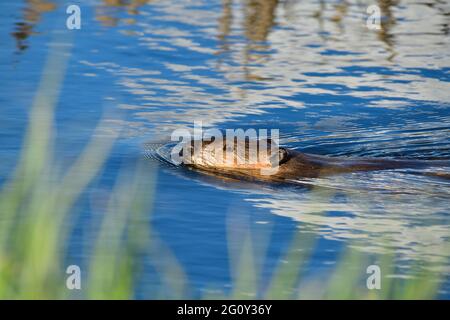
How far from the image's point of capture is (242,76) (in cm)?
1033

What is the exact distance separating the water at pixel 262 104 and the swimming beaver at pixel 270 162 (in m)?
0.16

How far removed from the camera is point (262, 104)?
9.48m

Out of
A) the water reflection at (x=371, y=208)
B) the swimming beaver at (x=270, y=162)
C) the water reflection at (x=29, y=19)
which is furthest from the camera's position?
the water reflection at (x=29, y=19)

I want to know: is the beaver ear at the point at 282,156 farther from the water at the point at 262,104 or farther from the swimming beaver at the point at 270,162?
the water at the point at 262,104

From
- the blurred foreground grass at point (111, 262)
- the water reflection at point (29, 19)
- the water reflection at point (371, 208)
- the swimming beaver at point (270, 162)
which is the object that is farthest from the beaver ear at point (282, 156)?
the water reflection at point (29, 19)

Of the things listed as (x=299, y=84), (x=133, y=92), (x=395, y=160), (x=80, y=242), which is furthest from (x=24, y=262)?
(x=299, y=84)

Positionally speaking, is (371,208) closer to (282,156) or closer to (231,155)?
(282,156)

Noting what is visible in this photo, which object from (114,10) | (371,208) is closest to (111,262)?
(371,208)

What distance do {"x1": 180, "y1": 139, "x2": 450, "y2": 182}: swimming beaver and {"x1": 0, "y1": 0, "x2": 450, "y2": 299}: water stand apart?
158 mm

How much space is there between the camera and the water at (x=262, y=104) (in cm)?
632

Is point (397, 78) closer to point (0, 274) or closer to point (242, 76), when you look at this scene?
point (242, 76)

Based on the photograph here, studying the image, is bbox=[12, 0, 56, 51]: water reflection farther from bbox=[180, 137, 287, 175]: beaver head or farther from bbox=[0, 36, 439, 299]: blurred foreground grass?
bbox=[0, 36, 439, 299]: blurred foreground grass

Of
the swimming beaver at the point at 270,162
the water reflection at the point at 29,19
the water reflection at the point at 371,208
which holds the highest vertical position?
the water reflection at the point at 29,19

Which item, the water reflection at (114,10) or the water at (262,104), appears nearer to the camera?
the water at (262,104)
